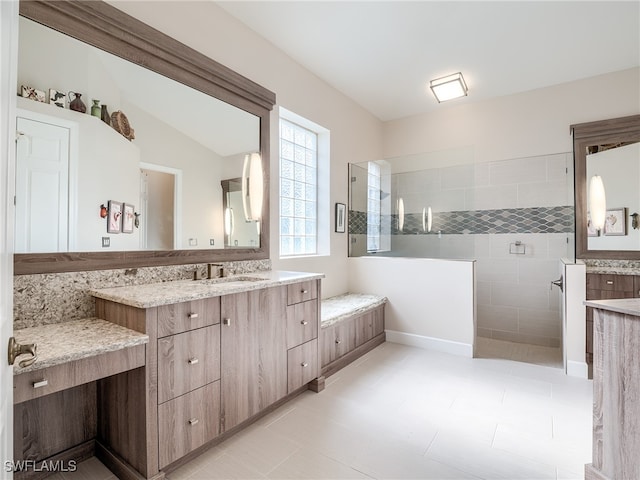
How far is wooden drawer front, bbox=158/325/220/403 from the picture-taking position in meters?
1.55

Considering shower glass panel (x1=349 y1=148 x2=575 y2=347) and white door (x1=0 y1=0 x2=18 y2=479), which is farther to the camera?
shower glass panel (x1=349 y1=148 x2=575 y2=347)

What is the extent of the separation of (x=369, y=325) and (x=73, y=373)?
272cm

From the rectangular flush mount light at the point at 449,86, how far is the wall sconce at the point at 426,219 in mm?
1305

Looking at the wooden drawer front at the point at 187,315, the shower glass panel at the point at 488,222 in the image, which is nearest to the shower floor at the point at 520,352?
the shower glass panel at the point at 488,222

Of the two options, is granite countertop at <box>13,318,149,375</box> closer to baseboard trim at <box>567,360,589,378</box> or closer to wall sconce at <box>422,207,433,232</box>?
wall sconce at <box>422,207,433,232</box>

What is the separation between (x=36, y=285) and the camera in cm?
158

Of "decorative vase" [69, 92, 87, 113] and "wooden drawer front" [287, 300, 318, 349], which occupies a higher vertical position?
"decorative vase" [69, 92, 87, 113]

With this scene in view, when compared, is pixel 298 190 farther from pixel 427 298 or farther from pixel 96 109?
pixel 96 109

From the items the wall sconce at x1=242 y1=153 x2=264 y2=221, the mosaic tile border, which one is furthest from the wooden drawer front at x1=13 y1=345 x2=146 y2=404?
the mosaic tile border

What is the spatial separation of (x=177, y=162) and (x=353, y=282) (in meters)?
2.61

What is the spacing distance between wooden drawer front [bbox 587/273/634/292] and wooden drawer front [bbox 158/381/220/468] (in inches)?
126

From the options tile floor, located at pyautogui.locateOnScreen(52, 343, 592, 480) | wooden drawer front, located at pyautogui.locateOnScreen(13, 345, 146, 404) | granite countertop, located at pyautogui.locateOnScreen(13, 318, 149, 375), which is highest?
granite countertop, located at pyautogui.locateOnScreen(13, 318, 149, 375)

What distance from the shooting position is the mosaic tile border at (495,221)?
3.65 m

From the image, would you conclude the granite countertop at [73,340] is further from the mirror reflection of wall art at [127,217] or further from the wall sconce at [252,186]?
the wall sconce at [252,186]
